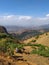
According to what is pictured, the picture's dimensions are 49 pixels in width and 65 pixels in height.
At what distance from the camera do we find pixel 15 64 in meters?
12.8

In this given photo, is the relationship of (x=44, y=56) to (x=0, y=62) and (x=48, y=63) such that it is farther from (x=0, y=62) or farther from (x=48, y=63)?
(x=0, y=62)

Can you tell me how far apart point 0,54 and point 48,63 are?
3.50 meters

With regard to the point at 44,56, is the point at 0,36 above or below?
above

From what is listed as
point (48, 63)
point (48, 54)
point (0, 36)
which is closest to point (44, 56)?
point (48, 54)

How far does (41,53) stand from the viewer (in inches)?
698

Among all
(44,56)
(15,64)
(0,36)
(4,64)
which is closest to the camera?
(4,64)

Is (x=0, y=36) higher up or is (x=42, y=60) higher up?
(x=0, y=36)

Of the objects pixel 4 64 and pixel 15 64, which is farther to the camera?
pixel 15 64

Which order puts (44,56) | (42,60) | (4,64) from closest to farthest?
(4,64) < (42,60) < (44,56)

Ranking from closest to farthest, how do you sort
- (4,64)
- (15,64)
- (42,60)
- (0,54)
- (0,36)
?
1. (4,64)
2. (15,64)
3. (0,54)
4. (42,60)
5. (0,36)

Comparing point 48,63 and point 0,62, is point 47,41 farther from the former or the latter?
point 0,62

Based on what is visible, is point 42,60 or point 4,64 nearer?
point 4,64

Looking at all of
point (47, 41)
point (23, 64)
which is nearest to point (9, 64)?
point (23, 64)

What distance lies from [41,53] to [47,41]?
15250 mm
